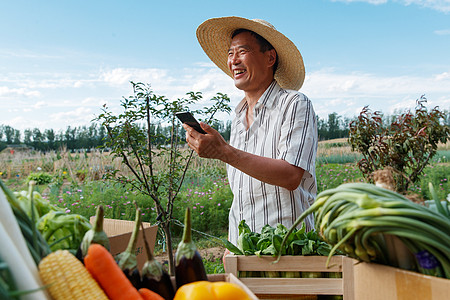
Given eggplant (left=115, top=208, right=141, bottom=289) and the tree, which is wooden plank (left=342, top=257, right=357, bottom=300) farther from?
the tree

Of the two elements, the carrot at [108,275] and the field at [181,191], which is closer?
the carrot at [108,275]

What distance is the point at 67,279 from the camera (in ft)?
2.53

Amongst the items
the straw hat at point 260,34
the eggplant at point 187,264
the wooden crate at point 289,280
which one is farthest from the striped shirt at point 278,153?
the eggplant at point 187,264

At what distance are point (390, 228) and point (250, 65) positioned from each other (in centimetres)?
173

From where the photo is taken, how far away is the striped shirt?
210 cm

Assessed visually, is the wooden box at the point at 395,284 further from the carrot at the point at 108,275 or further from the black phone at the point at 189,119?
the black phone at the point at 189,119

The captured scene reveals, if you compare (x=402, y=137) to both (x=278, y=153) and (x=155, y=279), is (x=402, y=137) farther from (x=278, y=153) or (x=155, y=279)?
(x=155, y=279)

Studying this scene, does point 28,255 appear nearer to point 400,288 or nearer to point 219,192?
point 400,288

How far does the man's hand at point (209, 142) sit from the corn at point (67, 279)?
130 cm

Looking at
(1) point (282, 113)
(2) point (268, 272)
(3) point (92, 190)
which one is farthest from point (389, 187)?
(3) point (92, 190)

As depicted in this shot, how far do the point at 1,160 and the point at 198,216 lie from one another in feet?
30.3

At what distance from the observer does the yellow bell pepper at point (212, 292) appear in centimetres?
77

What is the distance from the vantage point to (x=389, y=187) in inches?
36.4

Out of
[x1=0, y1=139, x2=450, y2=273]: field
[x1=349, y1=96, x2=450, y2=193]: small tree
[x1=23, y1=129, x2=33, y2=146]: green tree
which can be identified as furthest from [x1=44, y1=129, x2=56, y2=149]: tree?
[x1=349, y1=96, x2=450, y2=193]: small tree
